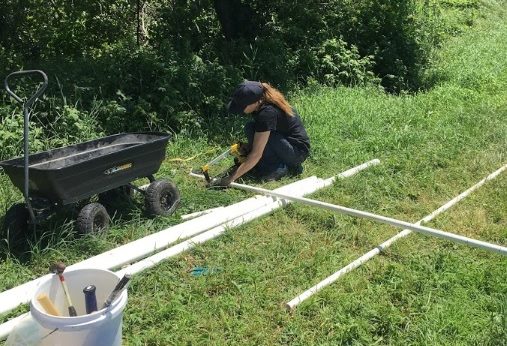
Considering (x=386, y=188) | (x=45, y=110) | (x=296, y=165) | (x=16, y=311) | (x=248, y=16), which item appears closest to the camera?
(x=16, y=311)

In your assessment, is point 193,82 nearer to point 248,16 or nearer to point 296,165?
point 296,165

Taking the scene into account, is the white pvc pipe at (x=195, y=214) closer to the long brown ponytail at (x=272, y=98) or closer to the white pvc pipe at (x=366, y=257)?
the long brown ponytail at (x=272, y=98)

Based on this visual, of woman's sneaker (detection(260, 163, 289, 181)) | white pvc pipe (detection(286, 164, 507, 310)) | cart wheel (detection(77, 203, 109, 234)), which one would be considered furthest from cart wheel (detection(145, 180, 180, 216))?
white pvc pipe (detection(286, 164, 507, 310))

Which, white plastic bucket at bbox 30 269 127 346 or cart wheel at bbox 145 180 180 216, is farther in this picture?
cart wheel at bbox 145 180 180 216

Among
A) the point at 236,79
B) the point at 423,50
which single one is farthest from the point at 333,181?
the point at 423,50

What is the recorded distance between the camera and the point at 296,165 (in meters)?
5.64

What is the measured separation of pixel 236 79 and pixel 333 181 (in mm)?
2976

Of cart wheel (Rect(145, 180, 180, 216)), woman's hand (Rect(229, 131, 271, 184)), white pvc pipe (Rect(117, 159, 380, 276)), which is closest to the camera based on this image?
white pvc pipe (Rect(117, 159, 380, 276))

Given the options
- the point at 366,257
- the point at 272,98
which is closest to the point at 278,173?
the point at 272,98

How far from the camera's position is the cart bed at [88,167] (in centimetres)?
379

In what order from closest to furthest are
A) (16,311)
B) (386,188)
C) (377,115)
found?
1. (16,311)
2. (386,188)
3. (377,115)

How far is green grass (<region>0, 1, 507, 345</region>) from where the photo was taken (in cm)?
320

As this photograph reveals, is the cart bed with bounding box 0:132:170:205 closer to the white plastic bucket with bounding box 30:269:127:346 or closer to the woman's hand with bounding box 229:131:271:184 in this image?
the woman's hand with bounding box 229:131:271:184

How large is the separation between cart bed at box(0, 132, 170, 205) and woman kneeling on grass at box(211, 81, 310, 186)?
2.83 ft
